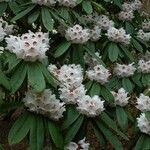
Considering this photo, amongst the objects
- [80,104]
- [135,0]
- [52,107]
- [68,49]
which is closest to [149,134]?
[80,104]

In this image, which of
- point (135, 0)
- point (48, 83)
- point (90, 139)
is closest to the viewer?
point (48, 83)

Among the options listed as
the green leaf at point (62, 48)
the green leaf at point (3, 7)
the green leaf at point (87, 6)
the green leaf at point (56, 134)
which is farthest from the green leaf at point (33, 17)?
the green leaf at point (56, 134)

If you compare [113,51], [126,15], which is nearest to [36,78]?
[113,51]

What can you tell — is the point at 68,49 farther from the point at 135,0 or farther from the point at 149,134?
the point at 135,0

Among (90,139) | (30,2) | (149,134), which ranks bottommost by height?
(90,139)

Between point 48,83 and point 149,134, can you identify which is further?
point 149,134

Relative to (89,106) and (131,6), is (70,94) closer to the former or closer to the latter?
(89,106)
